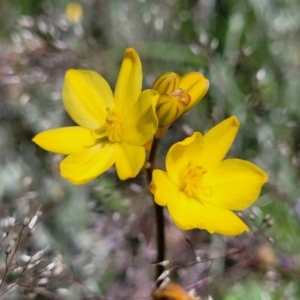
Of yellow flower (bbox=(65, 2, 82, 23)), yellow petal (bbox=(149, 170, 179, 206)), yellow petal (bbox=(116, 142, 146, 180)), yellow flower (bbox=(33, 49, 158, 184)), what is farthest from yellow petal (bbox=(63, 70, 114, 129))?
yellow flower (bbox=(65, 2, 82, 23))

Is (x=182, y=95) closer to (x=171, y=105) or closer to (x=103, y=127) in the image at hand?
(x=171, y=105)

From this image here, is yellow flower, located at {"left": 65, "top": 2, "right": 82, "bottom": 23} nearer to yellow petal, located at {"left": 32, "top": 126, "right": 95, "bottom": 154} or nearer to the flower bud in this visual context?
yellow petal, located at {"left": 32, "top": 126, "right": 95, "bottom": 154}

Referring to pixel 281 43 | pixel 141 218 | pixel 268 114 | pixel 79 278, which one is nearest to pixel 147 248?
pixel 141 218

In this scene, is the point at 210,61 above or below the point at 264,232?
above

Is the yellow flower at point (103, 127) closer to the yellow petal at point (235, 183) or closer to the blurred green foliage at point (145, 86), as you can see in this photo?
the yellow petal at point (235, 183)

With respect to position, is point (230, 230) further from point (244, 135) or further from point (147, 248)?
point (244, 135)

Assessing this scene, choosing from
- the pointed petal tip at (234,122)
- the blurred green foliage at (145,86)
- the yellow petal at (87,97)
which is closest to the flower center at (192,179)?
the pointed petal tip at (234,122)

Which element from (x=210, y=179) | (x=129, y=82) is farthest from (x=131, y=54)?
(x=210, y=179)
